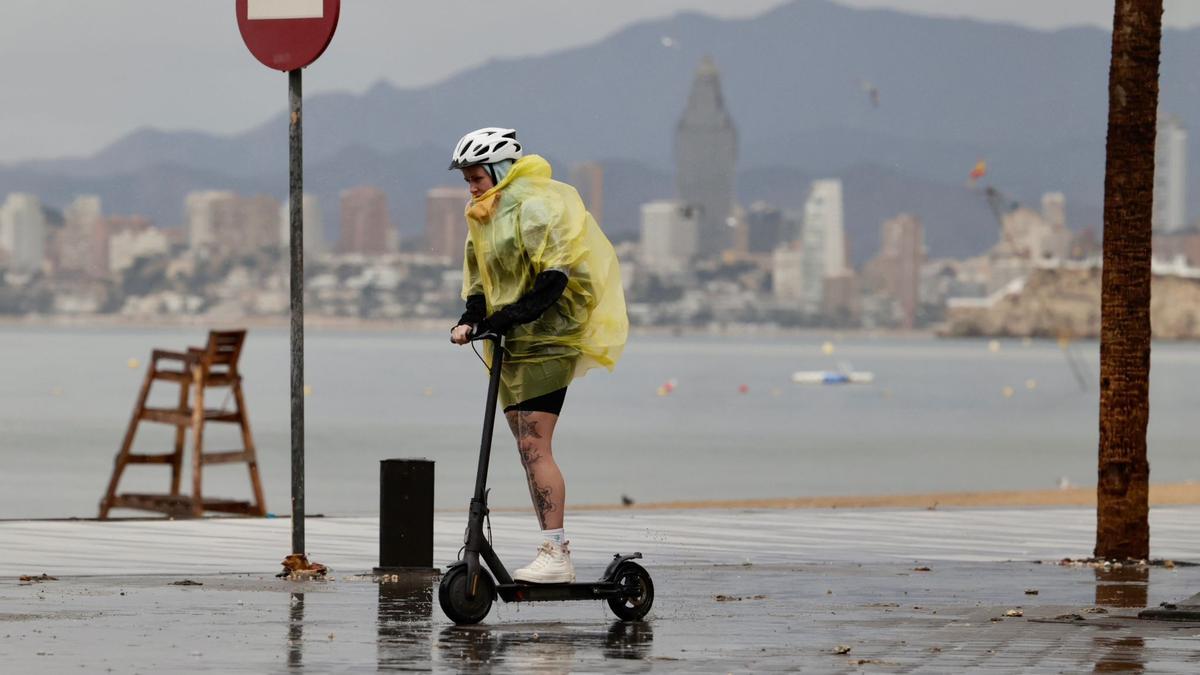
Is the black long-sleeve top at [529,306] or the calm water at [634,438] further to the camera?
the calm water at [634,438]

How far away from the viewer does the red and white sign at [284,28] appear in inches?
447

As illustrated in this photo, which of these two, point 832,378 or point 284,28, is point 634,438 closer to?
point 284,28

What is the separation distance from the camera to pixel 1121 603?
10148mm

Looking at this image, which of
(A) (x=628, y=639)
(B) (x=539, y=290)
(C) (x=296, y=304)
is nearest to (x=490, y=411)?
(B) (x=539, y=290)

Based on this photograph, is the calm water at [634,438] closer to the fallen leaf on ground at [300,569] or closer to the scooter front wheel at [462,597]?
the fallen leaf on ground at [300,569]

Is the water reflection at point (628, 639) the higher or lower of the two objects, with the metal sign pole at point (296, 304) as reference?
lower

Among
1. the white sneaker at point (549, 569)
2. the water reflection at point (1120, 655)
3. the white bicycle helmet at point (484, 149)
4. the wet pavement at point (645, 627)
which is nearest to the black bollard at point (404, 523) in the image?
the wet pavement at point (645, 627)

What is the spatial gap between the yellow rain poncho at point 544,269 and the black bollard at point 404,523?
185cm

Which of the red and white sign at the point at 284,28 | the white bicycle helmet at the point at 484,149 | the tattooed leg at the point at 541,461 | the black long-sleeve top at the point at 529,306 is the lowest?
the tattooed leg at the point at 541,461

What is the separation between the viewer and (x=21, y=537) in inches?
509

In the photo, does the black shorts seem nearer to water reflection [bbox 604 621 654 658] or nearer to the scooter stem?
the scooter stem

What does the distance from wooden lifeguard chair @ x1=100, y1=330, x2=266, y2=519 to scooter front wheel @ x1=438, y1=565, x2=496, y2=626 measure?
44.8 ft

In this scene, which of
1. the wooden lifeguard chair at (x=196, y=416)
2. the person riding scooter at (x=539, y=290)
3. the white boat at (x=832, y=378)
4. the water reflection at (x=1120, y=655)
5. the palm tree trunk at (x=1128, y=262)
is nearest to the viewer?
the water reflection at (x=1120, y=655)

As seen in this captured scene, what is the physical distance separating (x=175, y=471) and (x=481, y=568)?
19.7m
